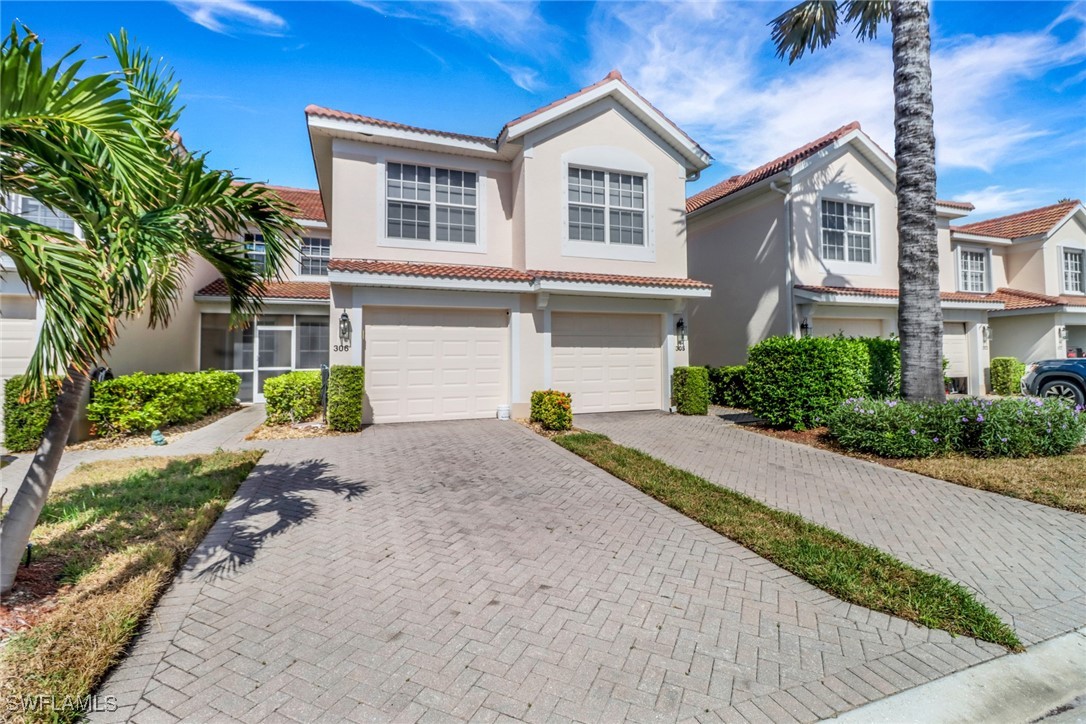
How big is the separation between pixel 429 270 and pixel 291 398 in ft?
13.9

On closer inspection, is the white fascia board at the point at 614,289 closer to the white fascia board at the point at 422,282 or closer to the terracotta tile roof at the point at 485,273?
the terracotta tile roof at the point at 485,273

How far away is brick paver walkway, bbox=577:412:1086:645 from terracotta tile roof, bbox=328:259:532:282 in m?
5.24

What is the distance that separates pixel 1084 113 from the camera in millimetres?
7684

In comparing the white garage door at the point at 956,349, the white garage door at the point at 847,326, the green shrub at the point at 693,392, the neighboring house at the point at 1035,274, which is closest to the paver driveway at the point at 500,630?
the green shrub at the point at 693,392

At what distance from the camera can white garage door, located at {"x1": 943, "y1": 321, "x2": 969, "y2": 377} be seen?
16688mm

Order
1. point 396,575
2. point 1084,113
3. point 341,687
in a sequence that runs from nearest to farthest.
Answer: point 341,687
point 396,575
point 1084,113

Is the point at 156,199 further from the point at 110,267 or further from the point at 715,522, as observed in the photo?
the point at 715,522

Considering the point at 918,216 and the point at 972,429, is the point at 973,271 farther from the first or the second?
the point at 972,429

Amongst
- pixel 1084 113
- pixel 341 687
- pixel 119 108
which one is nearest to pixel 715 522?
pixel 341 687

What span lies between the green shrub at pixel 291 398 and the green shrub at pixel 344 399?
3.37 ft

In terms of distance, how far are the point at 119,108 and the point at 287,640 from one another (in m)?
3.70

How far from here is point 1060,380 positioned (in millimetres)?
12609

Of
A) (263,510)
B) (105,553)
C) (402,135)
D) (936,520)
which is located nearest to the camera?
(105,553)

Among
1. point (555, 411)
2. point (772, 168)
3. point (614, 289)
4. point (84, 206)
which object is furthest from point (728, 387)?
→ point (84, 206)
